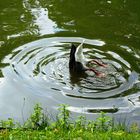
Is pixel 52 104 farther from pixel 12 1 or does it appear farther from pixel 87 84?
pixel 12 1

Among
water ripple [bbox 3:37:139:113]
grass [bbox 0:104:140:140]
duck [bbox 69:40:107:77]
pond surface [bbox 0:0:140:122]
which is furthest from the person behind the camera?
duck [bbox 69:40:107:77]

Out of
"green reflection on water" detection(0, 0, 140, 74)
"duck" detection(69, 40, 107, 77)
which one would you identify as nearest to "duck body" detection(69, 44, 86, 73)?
"duck" detection(69, 40, 107, 77)

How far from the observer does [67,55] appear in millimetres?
12820

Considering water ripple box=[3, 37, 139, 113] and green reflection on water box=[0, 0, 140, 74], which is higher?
green reflection on water box=[0, 0, 140, 74]

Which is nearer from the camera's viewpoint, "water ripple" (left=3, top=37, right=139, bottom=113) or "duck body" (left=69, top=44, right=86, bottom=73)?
"water ripple" (left=3, top=37, right=139, bottom=113)

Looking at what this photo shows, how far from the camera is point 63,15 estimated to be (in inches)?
610

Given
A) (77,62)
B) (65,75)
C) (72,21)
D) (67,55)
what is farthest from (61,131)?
(72,21)

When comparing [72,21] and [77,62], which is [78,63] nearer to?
[77,62]

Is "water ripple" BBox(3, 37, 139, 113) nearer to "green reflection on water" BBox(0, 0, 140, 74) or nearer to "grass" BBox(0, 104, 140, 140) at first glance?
"green reflection on water" BBox(0, 0, 140, 74)

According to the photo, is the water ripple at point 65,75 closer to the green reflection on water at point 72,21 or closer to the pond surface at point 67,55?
the pond surface at point 67,55

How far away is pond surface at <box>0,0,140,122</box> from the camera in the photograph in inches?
420

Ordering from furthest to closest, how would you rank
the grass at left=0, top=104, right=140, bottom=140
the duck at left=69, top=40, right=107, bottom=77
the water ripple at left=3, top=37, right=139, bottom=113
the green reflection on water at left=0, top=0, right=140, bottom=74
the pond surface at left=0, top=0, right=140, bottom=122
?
the green reflection on water at left=0, top=0, right=140, bottom=74, the duck at left=69, top=40, right=107, bottom=77, the water ripple at left=3, top=37, right=139, bottom=113, the pond surface at left=0, top=0, right=140, bottom=122, the grass at left=0, top=104, right=140, bottom=140

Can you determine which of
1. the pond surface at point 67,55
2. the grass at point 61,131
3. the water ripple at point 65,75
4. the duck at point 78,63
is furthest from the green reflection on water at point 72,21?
the grass at point 61,131

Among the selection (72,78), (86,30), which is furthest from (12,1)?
(72,78)
